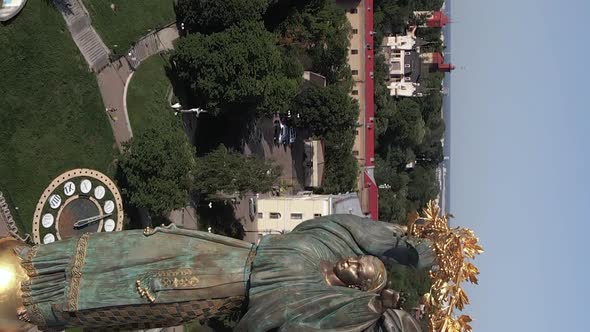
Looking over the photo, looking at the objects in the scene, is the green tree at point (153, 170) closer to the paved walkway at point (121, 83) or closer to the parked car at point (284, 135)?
the paved walkway at point (121, 83)

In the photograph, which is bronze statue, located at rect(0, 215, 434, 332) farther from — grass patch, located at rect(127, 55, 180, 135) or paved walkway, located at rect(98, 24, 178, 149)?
grass patch, located at rect(127, 55, 180, 135)

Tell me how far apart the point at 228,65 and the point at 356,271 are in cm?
2796

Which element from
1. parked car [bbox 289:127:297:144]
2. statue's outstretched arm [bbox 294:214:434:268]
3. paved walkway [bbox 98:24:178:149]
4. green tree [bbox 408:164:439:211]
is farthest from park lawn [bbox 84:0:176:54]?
green tree [bbox 408:164:439:211]

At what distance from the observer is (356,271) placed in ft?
37.5

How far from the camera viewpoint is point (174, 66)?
3988 centimetres

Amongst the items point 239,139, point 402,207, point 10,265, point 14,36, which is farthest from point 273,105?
point 402,207

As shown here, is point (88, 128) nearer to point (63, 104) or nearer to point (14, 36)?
point (63, 104)

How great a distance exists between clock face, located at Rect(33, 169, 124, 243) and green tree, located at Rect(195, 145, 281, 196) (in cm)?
858

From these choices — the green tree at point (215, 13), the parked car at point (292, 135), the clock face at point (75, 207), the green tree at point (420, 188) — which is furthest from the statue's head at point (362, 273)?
the green tree at point (420, 188)

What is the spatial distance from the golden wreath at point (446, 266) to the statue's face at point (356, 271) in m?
1.04

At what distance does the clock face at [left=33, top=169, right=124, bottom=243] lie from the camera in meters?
26.0

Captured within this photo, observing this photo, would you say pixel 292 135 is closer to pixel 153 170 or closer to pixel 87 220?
pixel 153 170

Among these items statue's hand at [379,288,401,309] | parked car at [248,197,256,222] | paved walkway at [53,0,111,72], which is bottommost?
parked car at [248,197,256,222]

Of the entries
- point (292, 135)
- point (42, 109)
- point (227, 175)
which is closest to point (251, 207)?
point (227, 175)
